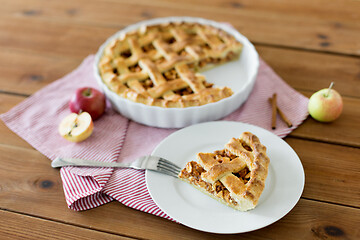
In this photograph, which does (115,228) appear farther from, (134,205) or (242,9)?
(242,9)

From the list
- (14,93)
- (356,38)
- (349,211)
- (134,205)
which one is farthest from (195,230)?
(356,38)

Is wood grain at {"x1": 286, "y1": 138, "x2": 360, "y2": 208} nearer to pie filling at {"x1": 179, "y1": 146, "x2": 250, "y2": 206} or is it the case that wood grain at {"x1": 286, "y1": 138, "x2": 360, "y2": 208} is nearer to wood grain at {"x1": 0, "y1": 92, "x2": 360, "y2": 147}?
wood grain at {"x1": 0, "y1": 92, "x2": 360, "y2": 147}

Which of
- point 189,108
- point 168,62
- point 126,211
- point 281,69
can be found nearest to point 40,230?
point 126,211

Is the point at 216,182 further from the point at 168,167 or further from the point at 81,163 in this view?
the point at 81,163

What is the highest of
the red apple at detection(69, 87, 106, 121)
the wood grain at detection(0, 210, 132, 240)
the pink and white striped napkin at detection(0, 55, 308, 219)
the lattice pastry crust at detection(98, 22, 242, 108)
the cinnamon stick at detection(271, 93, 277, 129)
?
the lattice pastry crust at detection(98, 22, 242, 108)

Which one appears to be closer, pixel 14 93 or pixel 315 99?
pixel 315 99

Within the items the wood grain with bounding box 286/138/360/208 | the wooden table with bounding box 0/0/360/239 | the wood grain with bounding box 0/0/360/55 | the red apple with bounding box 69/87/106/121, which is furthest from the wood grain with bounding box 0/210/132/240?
the wood grain with bounding box 0/0/360/55

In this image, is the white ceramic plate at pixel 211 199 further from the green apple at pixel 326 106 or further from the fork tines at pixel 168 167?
the green apple at pixel 326 106
